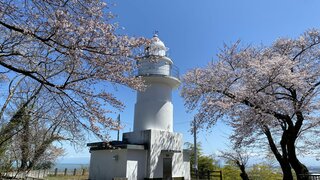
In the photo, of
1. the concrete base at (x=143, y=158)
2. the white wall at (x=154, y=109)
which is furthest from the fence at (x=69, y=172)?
the white wall at (x=154, y=109)

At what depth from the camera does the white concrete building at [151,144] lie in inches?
520

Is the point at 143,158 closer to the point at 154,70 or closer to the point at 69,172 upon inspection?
the point at 154,70

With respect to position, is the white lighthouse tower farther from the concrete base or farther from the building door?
the building door

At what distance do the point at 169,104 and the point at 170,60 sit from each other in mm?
2890

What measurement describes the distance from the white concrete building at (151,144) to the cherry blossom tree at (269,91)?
3761 mm

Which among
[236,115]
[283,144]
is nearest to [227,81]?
[236,115]

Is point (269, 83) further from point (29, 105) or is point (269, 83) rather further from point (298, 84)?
point (29, 105)

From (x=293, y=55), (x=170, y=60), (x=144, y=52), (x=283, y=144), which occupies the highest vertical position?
(x=170, y=60)

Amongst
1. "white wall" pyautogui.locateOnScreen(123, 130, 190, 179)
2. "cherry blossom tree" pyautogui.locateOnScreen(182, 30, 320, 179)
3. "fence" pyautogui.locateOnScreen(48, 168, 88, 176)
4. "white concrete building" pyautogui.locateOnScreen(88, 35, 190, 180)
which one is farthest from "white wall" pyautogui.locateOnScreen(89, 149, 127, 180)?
"fence" pyautogui.locateOnScreen(48, 168, 88, 176)

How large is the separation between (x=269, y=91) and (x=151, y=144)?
6.84 meters

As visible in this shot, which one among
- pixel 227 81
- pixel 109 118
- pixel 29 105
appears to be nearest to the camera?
pixel 109 118

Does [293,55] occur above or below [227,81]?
above

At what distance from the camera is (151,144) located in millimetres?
13617

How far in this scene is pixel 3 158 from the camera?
7645 mm
